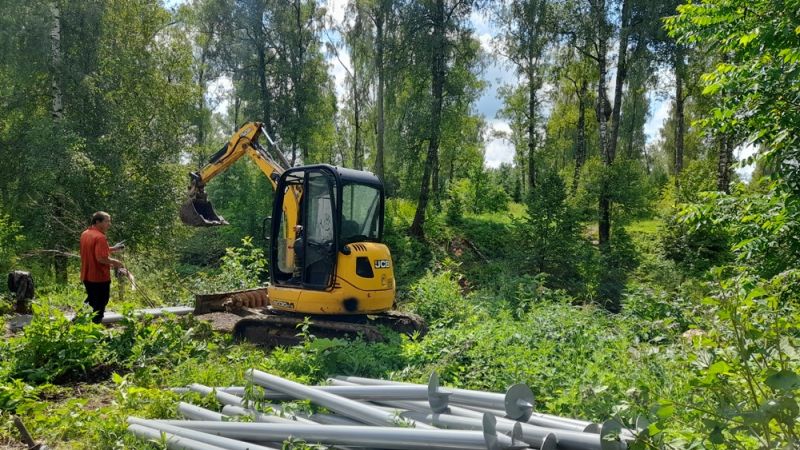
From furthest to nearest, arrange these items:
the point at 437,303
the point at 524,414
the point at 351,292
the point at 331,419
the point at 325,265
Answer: the point at 437,303 < the point at 325,265 < the point at 351,292 < the point at 331,419 < the point at 524,414

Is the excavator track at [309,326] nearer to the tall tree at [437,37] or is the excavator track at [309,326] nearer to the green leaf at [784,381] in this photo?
the green leaf at [784,381]

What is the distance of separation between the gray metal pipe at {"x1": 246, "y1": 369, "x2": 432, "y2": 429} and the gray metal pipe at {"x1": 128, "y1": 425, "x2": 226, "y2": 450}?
857 mm

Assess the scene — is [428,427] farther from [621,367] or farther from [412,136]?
[412,136]

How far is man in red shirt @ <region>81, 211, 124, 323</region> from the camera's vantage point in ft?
25.0

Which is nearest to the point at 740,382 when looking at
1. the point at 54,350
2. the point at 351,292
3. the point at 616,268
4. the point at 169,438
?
the point at 169,438

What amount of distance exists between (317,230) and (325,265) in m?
0.54

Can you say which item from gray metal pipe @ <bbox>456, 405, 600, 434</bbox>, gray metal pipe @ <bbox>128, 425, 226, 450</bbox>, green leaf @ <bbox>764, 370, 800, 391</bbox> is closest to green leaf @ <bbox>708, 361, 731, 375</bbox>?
green leaf @ <bbox>764, 370, 800, 391</bbox>

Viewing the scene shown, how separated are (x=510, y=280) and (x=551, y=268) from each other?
9.30 ft

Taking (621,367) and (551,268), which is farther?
(551,268)

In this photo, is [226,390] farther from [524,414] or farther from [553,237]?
[553,237]

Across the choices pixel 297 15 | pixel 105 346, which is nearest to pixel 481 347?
pixel 105 346

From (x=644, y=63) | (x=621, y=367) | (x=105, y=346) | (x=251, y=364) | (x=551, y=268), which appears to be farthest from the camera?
(x=644, y=63)

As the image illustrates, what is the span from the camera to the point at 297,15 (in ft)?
88.9

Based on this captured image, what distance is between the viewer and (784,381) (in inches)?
86.4
